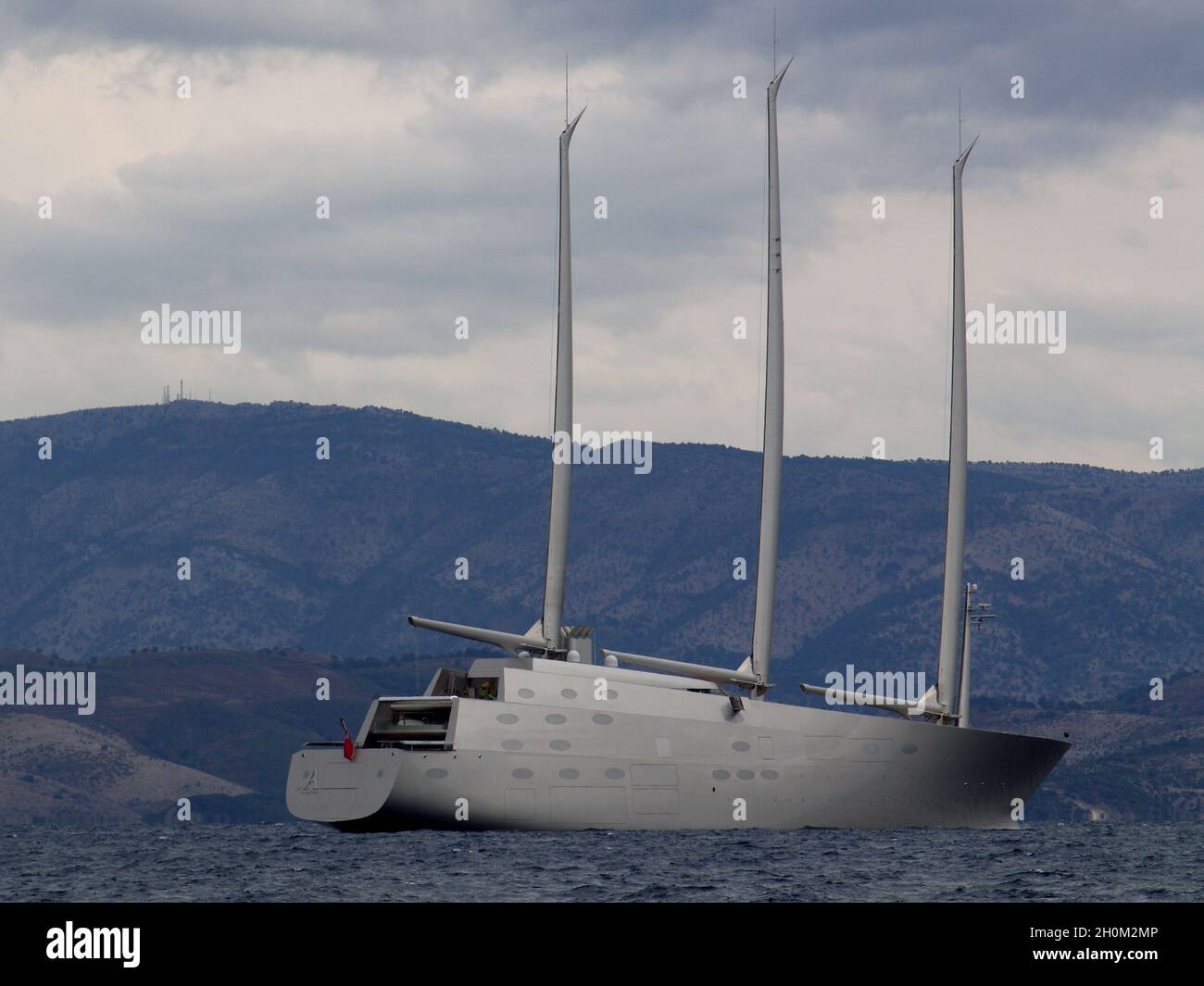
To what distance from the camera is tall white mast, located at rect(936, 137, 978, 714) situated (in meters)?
66.1

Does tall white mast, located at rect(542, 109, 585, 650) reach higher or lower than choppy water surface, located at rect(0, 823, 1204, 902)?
higher

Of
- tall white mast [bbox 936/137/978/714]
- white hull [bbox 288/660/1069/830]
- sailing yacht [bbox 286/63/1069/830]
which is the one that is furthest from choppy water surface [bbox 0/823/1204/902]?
tall white mast [bbox 936/137/978/714]

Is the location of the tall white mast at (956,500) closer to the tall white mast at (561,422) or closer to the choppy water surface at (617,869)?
the choppy water surface at (617,869)

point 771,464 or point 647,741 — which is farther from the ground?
point 771,464

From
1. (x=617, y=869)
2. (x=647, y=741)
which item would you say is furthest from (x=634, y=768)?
(x=617, y=869)

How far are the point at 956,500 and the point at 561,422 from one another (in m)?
13.9

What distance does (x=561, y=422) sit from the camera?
6278 centimetres

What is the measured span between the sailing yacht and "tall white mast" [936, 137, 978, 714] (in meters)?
0.08

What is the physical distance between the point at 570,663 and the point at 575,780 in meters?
3.47

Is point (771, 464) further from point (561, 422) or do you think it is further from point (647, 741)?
point (647, 741)

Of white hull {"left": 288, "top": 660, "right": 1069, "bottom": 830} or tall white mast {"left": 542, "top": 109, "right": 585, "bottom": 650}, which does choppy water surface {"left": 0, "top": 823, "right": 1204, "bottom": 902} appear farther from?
tall white mast {"left": 542, "top": 109, "right": 585, "bottom": 650}

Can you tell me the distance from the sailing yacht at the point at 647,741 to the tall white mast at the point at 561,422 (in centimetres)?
7

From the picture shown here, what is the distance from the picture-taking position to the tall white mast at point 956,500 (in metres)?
66.1

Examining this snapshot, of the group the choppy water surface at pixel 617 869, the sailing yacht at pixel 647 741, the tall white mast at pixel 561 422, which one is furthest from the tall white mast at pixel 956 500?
the tall white mast at pixel 561 422
